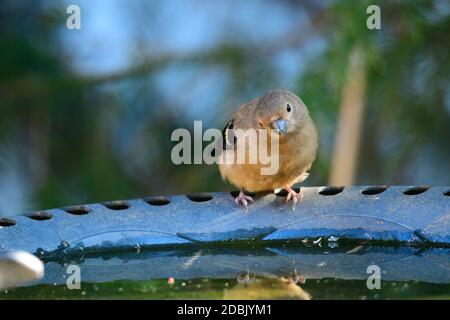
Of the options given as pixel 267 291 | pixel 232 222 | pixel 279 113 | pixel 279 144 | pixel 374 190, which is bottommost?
pixel 267 291

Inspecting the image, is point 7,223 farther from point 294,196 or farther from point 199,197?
point 294,196

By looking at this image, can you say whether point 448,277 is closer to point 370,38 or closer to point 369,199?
point 369,199

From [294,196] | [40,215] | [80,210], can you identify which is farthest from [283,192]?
[40,215]

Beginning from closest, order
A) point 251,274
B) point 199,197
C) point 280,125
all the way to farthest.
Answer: point 251,274 → point 199,197 → point 280,125

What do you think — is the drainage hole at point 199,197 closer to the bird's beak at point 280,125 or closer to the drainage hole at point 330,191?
the drainage hole at point 330,191

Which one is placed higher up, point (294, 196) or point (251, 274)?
point (294, 196)

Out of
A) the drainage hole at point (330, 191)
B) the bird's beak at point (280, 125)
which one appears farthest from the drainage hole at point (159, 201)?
the bird's beak at point (280, 125)

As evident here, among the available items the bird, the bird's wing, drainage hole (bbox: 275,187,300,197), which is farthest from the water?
the bird's wing

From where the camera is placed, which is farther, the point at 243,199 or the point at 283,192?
the point at 283,192
